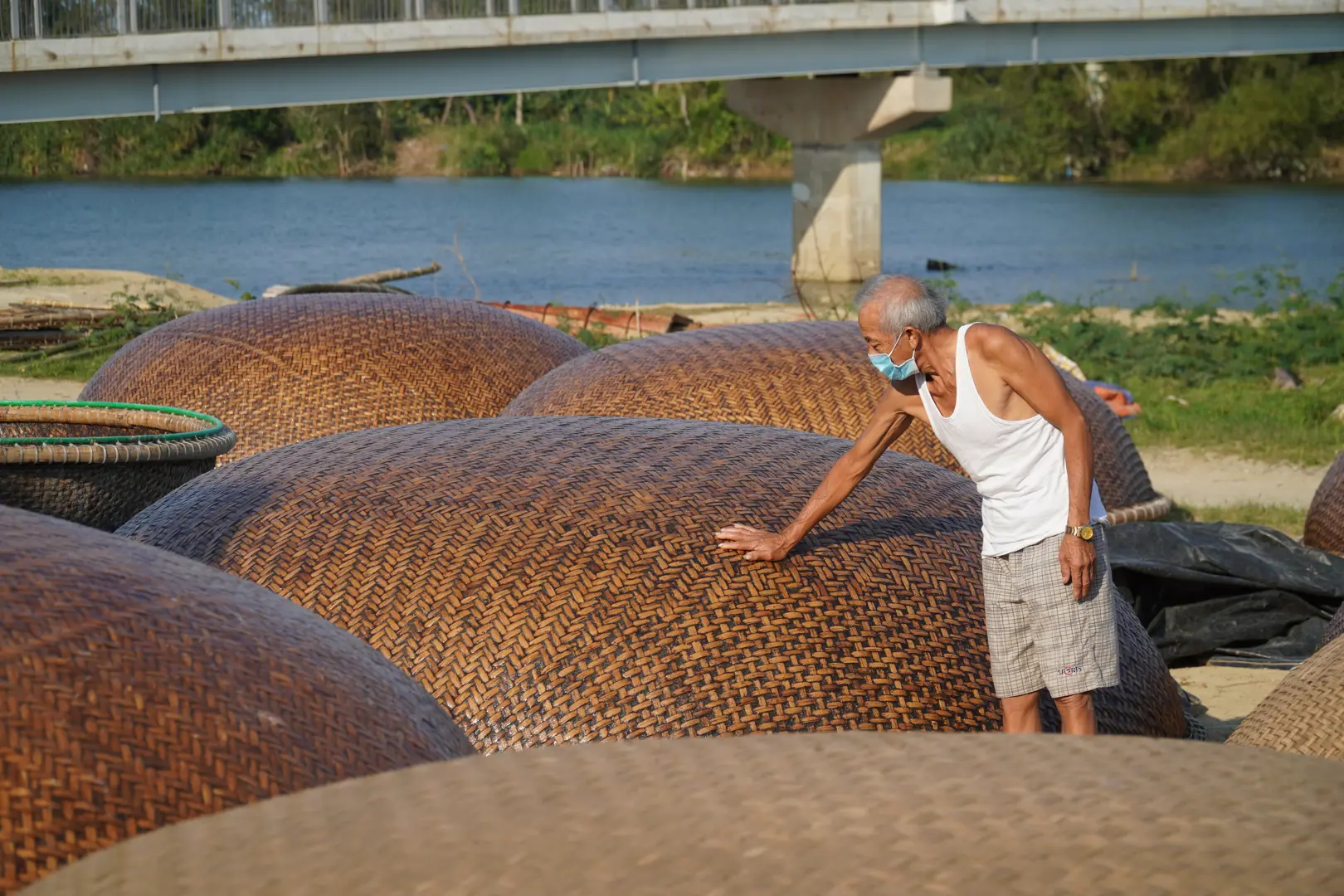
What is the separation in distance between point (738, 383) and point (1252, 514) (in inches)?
222

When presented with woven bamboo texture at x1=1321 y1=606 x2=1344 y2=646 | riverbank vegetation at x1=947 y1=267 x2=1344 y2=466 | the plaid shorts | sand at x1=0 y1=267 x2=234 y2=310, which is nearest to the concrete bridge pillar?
sand at x1=0 y1=267 x2=234 y2=310

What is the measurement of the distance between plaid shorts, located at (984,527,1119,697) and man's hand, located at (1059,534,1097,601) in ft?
0.05

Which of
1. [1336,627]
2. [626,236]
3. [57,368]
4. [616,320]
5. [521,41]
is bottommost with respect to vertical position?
[626,236]

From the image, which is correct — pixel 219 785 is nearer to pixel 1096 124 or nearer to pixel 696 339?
pixel 696 339

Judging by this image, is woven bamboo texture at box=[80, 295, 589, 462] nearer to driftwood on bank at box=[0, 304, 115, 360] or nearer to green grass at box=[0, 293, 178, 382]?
green grass at box=[0, 293, 178, 382]

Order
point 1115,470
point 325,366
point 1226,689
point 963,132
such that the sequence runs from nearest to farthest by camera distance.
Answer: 1. point 1226,689
2. point 325,366
3. point 1115,470
4. point 963,132

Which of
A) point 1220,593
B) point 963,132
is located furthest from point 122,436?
point 963,132

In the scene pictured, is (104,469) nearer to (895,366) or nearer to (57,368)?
(895,366)

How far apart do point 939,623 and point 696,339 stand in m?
2.95

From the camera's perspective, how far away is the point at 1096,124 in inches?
3201

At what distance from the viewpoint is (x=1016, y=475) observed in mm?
3986

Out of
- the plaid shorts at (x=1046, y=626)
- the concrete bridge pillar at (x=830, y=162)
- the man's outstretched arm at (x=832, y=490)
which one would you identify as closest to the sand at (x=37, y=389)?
the man's outstretched arm at (x=832, y=490)

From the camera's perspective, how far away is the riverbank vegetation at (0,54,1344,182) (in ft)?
243

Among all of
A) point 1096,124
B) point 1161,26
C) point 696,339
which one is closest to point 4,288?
point 696,339
